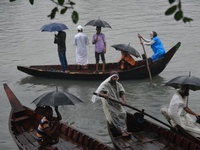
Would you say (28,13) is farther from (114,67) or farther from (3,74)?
(114,67)

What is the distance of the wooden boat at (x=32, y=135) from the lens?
24.3 feet

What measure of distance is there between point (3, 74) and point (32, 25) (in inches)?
363

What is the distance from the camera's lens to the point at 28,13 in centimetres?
2719

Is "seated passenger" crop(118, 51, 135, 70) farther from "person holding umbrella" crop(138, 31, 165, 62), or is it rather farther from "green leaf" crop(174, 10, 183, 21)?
"green leaf" crop(174, 10, 183, 21)

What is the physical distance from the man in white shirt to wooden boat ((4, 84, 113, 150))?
4168 millimetres

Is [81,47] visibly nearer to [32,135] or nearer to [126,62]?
[126,62]

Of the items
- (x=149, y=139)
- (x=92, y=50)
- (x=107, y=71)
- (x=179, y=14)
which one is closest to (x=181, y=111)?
(x=149, y=139)

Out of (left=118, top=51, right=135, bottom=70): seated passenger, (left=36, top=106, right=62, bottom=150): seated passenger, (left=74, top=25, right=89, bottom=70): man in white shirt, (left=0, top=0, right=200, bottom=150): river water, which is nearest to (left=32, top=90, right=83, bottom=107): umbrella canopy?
(left=36, top=106, right=62, bottom=150): seated passenger

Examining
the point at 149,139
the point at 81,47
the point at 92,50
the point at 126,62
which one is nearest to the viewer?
the point at 149,139

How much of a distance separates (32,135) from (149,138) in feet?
7.65

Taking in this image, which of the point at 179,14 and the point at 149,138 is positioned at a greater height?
the point at 179,14

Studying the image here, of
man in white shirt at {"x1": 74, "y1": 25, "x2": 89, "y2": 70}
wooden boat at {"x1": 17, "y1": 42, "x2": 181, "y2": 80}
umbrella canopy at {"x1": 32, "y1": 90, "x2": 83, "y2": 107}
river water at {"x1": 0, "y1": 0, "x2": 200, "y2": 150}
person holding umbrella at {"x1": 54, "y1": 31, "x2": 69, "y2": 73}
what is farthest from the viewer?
man in white shirt at {"x1": 74, "y1": 25, "x2": 89, "y2": 70}

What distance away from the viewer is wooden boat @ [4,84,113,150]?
7395 mm

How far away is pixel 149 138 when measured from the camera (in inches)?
307
